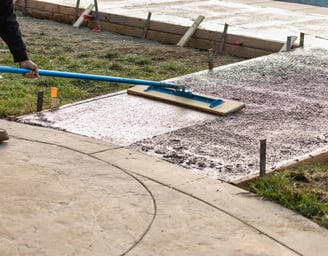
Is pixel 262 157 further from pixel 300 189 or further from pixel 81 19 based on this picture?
pixel 81 19

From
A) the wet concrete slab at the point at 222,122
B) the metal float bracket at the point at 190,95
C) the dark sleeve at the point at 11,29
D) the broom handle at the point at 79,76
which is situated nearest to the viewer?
the dark sleeve at the point at 11,29

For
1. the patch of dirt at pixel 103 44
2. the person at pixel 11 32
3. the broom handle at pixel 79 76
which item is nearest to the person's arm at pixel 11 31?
the person at pixel 11 32

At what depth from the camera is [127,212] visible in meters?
4.86

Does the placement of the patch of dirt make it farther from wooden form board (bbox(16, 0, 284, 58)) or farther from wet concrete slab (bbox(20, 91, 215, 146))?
wet concrete slab (bbox(20, 91, 215, 146))

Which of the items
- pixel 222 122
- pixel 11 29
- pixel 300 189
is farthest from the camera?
pixel 222 122

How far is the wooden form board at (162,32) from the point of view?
10609 mm

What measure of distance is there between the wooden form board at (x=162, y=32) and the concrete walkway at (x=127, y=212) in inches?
199

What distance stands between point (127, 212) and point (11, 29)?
63.4 inches

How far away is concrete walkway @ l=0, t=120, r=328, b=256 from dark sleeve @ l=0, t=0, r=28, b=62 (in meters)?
0.83

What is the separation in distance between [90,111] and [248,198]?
254cm

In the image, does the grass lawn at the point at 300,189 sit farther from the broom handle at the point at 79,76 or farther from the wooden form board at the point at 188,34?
the wooden form board at the point at 188,34

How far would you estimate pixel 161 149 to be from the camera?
20.1 ft

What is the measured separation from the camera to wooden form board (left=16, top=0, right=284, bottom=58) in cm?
1061

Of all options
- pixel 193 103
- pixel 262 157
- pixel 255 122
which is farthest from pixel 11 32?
pixel 255 122
